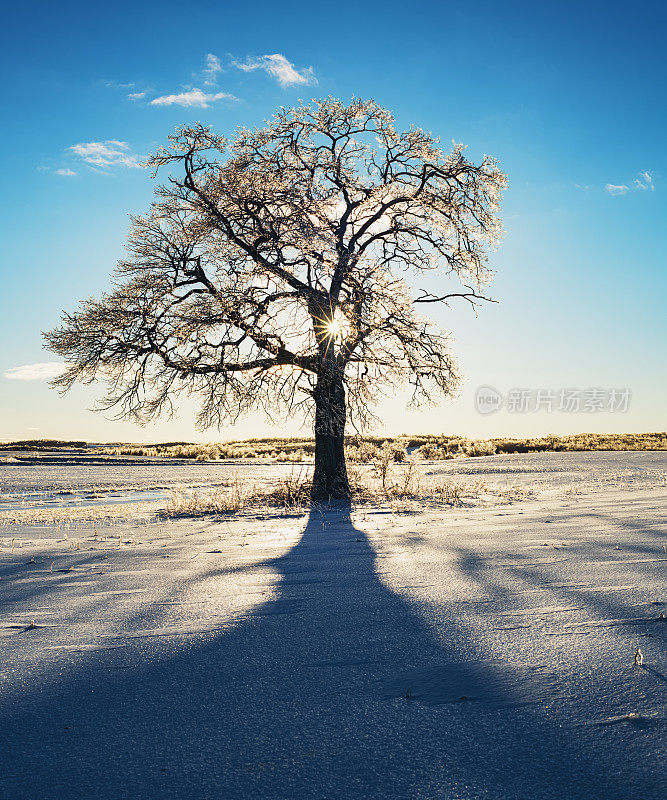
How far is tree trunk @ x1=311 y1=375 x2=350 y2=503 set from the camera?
1243cm

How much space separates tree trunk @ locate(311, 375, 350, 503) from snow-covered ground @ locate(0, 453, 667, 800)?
23.3ft

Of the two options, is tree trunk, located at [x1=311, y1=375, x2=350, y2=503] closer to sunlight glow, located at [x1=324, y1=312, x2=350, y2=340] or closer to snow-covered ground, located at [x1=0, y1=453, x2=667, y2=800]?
sunlight glow, located at [x1=324, y1=312, x2=350, y2=340]

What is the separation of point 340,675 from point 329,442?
1036 centimetres

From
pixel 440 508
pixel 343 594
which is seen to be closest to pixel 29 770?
pixel 343 594

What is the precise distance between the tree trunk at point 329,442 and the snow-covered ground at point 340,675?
710 centimetres

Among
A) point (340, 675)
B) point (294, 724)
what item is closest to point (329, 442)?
point (340, 675)

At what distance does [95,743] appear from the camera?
2004mm

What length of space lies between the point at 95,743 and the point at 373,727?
101cm

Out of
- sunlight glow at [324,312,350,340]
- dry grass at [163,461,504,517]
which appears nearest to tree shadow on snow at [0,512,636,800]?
dry grass at [163,461,504,517]

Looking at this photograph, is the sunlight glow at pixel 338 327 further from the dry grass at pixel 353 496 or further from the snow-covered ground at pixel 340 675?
the snow-covered ground at pixel 340 675

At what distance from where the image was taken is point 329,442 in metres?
12.9

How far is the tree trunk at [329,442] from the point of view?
40.8 feet

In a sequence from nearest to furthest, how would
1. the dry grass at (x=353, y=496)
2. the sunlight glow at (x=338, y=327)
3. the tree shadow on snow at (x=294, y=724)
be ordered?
1. the tree shadow on snow at (x=294, y=724)
2. the dry grass at (x=353, y=496)
3. the sunlight glow at (x=338, y=327)

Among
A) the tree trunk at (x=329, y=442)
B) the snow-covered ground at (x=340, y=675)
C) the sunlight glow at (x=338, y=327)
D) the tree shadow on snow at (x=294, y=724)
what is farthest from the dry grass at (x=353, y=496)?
the tree shadow on snow at (x=294, y=724)
